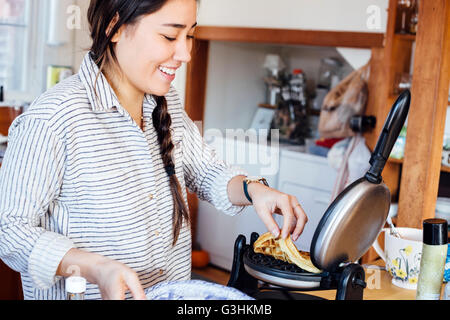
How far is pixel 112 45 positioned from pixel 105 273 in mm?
501

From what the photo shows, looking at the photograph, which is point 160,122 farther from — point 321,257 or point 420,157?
point 420,157

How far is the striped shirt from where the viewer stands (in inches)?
40.5

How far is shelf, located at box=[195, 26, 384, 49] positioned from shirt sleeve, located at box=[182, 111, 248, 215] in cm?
162

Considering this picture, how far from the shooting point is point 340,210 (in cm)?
100

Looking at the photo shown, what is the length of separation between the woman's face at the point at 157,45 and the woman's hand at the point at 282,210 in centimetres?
29

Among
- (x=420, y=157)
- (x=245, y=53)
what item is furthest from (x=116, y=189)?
(x=245, y=53)

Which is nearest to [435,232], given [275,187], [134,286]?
[134,286]

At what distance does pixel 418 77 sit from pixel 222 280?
186 centimetres

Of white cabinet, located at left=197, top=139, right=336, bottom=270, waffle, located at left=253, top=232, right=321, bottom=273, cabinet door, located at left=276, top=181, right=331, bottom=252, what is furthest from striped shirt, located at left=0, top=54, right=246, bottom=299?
cabinet door, located at left=276, top=181, right=331, bottom=252

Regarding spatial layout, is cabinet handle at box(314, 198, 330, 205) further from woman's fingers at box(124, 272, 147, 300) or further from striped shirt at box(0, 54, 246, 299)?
woman's fingers at box(124, 272, 147, 300)

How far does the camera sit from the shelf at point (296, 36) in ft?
9.34

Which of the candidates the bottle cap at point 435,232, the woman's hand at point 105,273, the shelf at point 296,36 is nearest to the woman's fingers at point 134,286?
the woman's hand at point 105,273

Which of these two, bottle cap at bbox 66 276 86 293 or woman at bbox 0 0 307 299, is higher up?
woman at bbox 0 0 307 299
